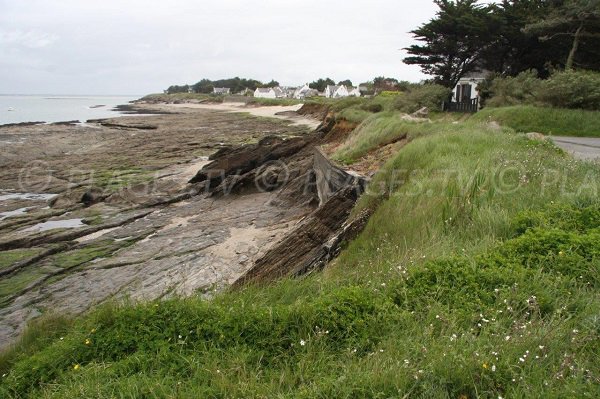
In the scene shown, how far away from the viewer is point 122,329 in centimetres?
398

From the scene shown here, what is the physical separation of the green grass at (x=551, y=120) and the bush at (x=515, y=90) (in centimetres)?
268

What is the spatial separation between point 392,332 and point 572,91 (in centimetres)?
1806

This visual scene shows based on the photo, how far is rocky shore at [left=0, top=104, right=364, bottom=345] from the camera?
8.10 metres

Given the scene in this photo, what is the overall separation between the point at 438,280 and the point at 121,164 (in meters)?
20.8

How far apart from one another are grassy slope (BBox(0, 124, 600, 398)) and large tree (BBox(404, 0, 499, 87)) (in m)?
25.3

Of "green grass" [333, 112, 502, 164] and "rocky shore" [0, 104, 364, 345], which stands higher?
"green grass" [333, 112, 502, 164]

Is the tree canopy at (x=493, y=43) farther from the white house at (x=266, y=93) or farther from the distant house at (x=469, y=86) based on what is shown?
the white house at (x=266, y=93)

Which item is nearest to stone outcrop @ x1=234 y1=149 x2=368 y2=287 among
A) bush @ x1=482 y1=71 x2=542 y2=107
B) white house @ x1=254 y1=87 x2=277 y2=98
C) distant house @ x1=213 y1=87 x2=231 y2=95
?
bush @ x1=482 y1=71 x2=542 y2=107

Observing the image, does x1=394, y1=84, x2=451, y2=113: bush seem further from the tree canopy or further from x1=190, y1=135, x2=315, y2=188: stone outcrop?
x1=190, y1=135, x2=315, y2=188: stone outcrop

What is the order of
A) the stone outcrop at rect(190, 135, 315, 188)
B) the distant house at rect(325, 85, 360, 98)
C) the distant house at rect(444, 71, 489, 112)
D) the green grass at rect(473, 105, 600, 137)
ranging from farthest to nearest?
the distant house at rect(325, 85, 360, 98)
the distant house at rect(444, 71, 489, 112)
the stone outcrop at rect(190, 135, 315, 188)
the green grass at rect(473, 105, 600, 137)

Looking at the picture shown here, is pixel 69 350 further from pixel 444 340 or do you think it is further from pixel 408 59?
pixel 408 59

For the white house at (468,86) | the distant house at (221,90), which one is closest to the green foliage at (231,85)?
the distant house at (221,90)

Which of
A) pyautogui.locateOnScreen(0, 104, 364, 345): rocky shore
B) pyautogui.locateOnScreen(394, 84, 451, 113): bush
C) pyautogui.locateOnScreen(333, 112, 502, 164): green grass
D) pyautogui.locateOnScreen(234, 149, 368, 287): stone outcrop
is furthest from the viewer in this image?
pyautogui.locateOnScreen(394, 84, 451, 113): bush

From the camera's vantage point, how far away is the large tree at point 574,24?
21.5 meters
